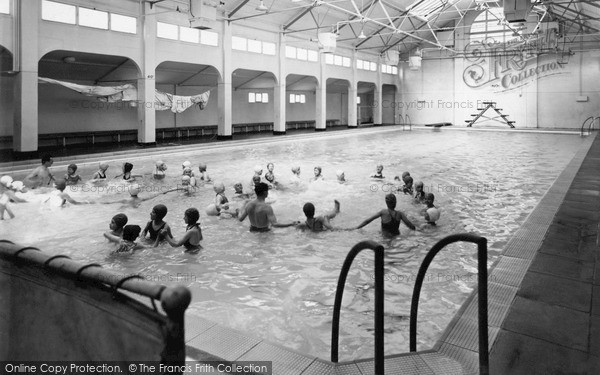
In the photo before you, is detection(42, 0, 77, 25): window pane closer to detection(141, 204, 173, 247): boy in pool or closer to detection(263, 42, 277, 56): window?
detection(263, 42, 277, 56): window

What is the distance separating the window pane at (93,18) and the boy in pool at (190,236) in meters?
13.0

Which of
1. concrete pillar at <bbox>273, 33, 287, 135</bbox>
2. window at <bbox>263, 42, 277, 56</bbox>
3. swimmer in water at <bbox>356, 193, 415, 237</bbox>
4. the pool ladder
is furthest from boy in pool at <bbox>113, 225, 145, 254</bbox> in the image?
concrete pillar at <bbox>273, 33, 287, 135</bbox>

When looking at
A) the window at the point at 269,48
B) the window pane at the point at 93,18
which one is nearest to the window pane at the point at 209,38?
the window at the point at 269,48

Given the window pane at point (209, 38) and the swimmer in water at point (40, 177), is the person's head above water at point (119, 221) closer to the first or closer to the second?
the swimmer in water at point (40, 177)

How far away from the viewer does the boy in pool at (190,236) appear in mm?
6598

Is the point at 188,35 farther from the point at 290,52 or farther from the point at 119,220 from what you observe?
the point at 119,220

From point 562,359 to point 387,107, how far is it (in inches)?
1544

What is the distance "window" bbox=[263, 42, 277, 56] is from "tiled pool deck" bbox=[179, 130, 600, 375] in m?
21.6

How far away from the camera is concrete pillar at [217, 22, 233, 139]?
867 inches

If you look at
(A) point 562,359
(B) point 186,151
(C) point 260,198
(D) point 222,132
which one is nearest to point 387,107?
(D) point 222,132

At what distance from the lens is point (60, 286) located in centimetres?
182

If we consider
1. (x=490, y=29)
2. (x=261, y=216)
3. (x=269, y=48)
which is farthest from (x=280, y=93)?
(x=261, y=216)

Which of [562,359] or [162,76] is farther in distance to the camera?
[162,76]

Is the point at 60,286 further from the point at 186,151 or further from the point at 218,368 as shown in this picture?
the point at 186,151
